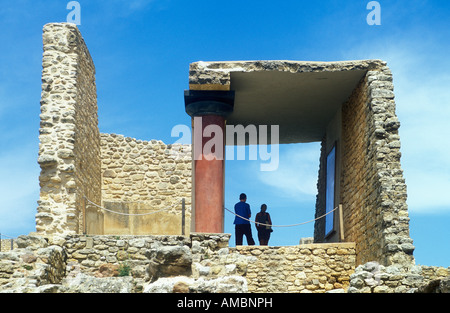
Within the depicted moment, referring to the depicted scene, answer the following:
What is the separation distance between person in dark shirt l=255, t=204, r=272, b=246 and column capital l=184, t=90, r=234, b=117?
2757mm

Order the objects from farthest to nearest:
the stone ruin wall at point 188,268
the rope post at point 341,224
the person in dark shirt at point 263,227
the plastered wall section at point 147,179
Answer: the plastered wall section at point 147,179, the person in dark shirt at point 263,227, the rope post at point 341,224, the stone ruin wall at point 188,268

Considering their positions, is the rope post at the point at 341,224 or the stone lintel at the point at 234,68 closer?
the stone lintel at the point at 234,68

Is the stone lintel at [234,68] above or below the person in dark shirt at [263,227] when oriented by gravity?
above

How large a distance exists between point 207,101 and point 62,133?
296 centimetres

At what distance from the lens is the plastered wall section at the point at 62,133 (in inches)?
486

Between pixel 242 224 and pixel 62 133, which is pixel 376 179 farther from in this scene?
pixel 62 133

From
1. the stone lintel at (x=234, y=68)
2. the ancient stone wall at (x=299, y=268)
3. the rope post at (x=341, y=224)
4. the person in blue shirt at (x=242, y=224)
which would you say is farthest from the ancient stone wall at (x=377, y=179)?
the person in blue shirt at (x=242, y=224)

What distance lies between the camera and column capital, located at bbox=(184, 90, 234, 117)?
39.2 ft

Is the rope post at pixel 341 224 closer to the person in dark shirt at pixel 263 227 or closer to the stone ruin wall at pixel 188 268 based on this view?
the stone ruin wall at pixel 188 268

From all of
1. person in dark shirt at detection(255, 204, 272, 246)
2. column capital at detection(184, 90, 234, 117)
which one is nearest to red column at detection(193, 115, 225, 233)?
column capital at detection(184, 90, 234, 117)

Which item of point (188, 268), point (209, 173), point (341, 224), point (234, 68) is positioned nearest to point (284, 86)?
point (234, 68)

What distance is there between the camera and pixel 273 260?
11.9 meters
